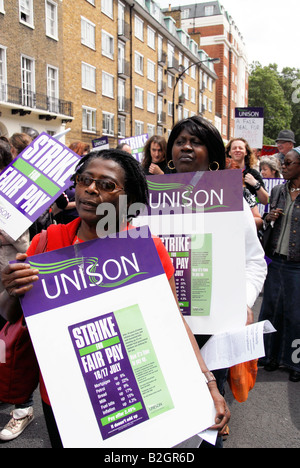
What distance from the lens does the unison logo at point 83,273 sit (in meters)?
1.35

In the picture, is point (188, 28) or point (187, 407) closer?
point (187, 407)

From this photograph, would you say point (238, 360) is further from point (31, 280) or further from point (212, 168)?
point (212, 168)

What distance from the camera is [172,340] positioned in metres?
1.40

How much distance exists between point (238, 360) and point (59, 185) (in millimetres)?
1557

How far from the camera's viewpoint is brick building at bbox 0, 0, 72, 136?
17.8 metres

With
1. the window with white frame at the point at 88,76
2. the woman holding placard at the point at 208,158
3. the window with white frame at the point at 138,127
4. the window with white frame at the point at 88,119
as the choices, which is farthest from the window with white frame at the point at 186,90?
the woman holding placard at the point at 208,158

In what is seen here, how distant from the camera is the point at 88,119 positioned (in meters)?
23.6

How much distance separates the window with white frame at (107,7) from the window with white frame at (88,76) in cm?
377

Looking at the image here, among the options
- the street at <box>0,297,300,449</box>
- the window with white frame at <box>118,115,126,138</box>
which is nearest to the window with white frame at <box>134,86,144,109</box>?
the window with white frame at <box>118,115,126,138</box>

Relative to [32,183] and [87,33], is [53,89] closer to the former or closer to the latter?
[87,33]

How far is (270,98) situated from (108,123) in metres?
A: 34.9

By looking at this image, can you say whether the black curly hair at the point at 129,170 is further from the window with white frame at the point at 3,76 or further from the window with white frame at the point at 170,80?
the window with white frame at the point at 170,80
